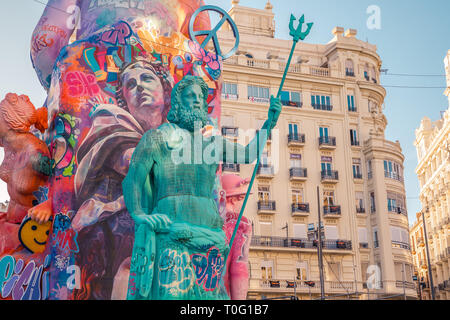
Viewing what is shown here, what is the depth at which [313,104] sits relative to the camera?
141 feet

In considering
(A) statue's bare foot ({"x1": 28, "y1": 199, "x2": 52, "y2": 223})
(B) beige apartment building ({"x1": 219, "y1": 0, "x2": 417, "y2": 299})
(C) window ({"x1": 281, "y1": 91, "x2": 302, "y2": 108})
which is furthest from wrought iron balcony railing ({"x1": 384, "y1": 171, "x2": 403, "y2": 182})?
(A) statue's bare foot ({"x1": 28, "y1": 199, "x2": 52, "y2": 223})

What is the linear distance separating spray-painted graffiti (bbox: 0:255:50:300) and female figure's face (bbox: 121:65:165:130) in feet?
12.6

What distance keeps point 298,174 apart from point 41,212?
2796cm

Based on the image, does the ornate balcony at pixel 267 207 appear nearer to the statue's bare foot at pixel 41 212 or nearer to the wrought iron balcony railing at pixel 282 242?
the wrought iron balcony railing at pixel 282 242

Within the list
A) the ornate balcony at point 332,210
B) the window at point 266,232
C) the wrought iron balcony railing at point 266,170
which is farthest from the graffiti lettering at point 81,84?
the ornate balcony at point 332,210

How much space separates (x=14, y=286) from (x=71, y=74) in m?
5.01

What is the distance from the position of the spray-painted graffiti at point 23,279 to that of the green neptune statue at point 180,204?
24.1 feet

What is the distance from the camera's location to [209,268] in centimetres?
716

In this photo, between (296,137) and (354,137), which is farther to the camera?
(354,137)

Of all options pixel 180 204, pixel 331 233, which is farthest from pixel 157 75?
pixel 331 233

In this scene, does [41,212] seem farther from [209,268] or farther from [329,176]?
[329,176]

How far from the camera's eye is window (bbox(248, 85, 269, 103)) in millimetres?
41594

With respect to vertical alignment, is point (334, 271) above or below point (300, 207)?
below
